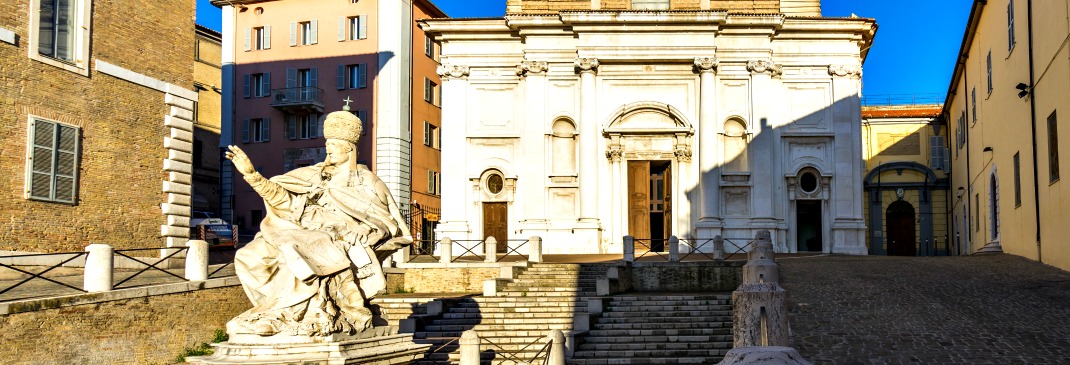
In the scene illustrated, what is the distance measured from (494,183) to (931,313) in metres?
18.8

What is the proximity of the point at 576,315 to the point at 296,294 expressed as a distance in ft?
38.2

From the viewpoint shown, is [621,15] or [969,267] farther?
[621,15]

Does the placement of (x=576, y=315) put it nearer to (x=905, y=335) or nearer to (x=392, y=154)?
(x=905, y=335)

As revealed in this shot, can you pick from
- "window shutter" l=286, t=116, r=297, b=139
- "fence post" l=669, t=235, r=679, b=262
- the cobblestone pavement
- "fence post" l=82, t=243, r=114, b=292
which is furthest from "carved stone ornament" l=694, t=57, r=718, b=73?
"fence post" l=82, t=243, r=114, b=292

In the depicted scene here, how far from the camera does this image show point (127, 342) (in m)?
15.4

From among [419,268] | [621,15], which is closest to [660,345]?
[419,268]

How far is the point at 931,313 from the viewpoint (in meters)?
17.4

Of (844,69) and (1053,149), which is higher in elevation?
(844,69)

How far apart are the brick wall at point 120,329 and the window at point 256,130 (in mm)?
27357

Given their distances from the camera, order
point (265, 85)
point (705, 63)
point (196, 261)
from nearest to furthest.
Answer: point (196, 261), point (705, 63), point (265, 85)

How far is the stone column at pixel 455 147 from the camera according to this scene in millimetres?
34188

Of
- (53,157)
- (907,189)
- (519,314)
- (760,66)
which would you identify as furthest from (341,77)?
(907,189)

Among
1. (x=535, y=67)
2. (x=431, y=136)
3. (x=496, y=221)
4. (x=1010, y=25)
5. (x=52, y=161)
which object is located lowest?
(x=496, y=221)

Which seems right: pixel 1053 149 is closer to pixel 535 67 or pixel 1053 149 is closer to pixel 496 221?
A: pixel 535 67
